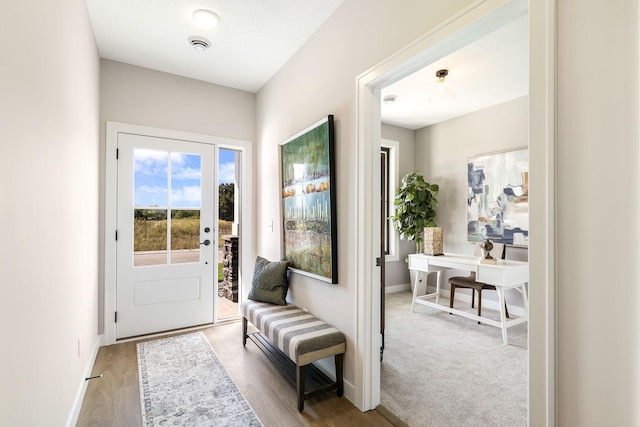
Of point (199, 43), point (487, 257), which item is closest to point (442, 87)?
point (487, 257)

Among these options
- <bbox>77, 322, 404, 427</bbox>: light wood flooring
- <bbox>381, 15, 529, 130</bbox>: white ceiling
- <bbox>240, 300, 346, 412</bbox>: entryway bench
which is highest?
<bbox>381, 15, 529, 130</bbox>: white ceiling

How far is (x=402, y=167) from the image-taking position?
16.7ft

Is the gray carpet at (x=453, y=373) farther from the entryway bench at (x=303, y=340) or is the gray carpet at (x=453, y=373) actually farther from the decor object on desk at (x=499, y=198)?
the decor object on desk at (x=499, y=198)

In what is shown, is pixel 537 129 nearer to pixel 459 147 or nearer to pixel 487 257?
pixel 487 257

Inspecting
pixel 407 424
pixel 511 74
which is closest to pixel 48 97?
pixel 407 424

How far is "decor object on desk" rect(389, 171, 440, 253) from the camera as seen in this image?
14.7ft

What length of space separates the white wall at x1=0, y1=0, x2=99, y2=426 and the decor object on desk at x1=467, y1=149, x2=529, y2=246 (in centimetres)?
429

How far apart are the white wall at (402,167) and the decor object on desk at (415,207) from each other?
42 cm

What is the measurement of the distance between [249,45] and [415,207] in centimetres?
298

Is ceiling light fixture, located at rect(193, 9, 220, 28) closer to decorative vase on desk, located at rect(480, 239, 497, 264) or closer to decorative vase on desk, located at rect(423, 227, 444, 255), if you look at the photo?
decorative vase on desk, located at rect(423, 227, 444, 255)

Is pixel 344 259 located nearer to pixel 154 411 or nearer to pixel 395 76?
pixel 395 76

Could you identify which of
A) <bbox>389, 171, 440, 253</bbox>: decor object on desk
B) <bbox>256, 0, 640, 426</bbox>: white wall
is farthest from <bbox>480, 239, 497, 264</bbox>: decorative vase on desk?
<bbox>256, 0, 640, 426</bbox>: white wall

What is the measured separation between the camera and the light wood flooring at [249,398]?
6.07 ft

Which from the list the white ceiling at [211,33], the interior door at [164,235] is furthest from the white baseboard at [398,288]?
the white ceiling at [211,33]
